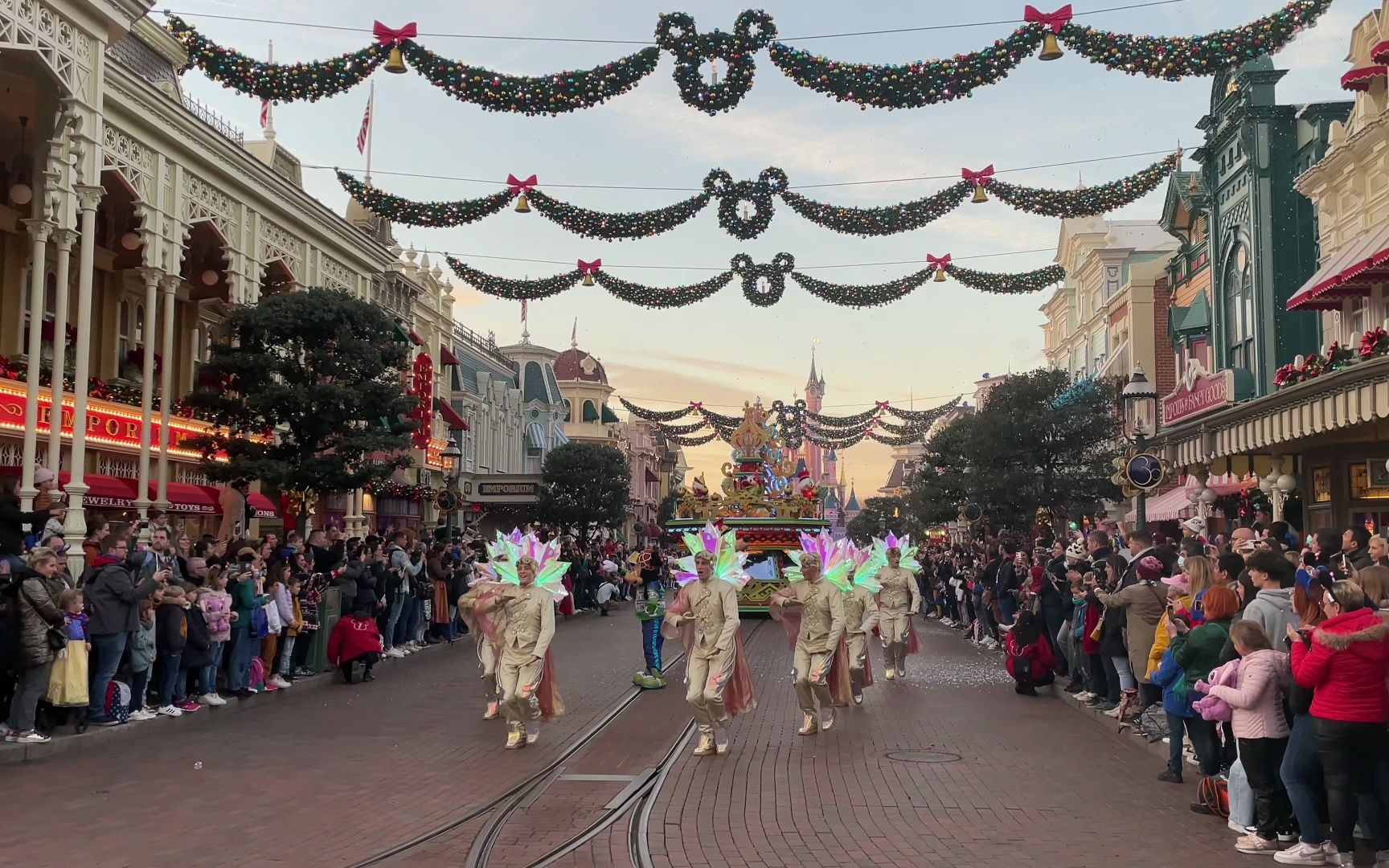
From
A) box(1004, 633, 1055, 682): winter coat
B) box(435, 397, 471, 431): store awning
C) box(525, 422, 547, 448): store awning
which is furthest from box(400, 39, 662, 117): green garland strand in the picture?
box(525, 422, 547, 448): store awning

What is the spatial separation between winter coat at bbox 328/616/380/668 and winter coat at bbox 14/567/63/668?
218 inches

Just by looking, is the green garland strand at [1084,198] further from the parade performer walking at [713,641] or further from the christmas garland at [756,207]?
the parade performer walking at [713,641]

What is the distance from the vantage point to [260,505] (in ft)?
82.8

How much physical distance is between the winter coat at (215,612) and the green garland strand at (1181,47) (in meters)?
10.2

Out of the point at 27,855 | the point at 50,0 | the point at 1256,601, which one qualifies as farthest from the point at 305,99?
the point at 1256,601

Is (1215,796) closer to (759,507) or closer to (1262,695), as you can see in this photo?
(1262,695)

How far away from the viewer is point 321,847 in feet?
22.7

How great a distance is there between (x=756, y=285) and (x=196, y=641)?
975 cm

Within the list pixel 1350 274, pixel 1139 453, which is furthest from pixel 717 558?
pixel 1350 274

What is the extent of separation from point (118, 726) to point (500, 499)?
114ft

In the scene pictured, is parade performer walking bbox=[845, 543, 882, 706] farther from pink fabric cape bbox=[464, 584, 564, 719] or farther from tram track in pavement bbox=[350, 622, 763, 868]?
pink fabric cape bbox=[464, 584, 564, 719]

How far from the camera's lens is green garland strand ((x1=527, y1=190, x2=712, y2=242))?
15438mm

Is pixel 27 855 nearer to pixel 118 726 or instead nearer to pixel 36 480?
pixel 118 726

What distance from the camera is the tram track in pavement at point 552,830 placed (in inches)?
265
